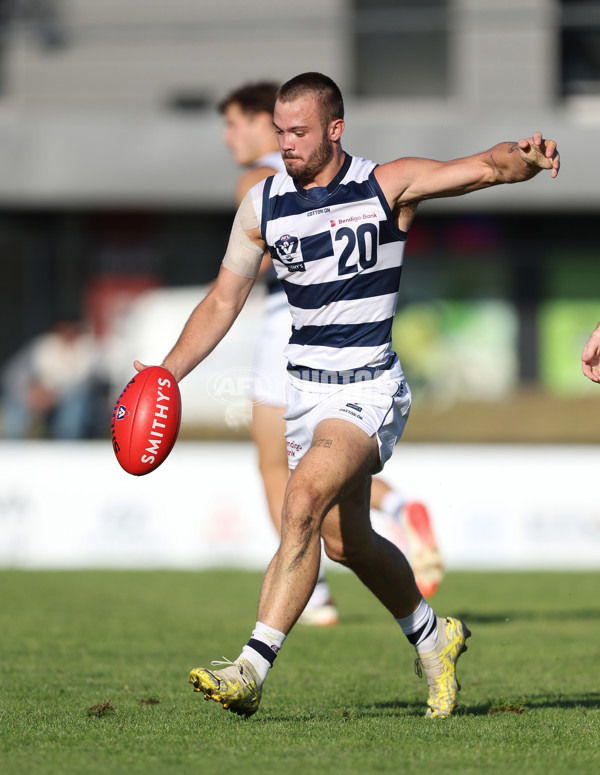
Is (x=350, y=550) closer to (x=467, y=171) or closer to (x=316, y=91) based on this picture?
(x=467, y=171)

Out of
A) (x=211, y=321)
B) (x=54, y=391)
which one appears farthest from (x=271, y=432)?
(x=54, y=391)

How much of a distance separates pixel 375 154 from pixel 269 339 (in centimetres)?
1320

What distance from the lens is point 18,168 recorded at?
64.1ft

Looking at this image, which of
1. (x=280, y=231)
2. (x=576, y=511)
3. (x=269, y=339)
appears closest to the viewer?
(x=280, y=231)

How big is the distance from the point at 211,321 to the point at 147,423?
0.48 meters

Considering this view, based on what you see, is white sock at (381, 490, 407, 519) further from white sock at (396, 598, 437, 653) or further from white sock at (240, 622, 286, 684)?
white sock at (240, 622, 286, 684)

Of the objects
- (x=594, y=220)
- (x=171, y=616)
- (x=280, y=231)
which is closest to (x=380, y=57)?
(x=594, y=220)

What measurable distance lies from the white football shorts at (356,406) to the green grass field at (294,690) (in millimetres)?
→ 1004

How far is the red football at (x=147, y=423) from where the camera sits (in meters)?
4.38

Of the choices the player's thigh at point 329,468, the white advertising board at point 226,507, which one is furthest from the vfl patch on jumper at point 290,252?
→ the white advertising board at point 226,507

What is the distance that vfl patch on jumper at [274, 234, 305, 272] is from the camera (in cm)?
441

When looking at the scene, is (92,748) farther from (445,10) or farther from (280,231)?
(445,10)

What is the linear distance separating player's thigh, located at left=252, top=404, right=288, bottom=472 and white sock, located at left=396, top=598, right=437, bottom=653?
6.81 ft

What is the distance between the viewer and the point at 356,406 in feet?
14.4
